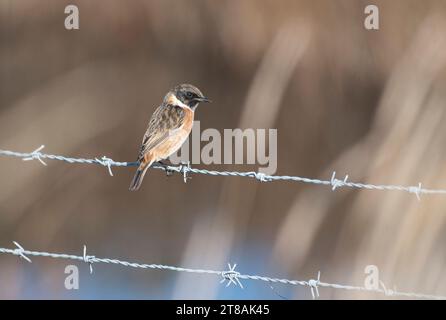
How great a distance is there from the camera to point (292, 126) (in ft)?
25.2

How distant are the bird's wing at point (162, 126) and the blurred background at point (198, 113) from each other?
132 centimetres

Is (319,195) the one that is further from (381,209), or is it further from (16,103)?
(16,103)

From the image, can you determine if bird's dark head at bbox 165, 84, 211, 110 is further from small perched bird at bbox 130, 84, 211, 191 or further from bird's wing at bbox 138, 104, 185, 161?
→ bird's wing at bbox 138, 104, 185, 161

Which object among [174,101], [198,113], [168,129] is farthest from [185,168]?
[198,113]

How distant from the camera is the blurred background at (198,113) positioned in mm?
6898

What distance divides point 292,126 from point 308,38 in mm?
875

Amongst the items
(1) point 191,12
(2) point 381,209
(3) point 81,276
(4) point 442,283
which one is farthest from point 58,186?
(4) point 442,283

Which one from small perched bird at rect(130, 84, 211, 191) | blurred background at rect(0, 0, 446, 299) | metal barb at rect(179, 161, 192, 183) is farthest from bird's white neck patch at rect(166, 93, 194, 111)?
blurred background at rect(0, 0, 446, 299)

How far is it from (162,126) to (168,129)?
0.05 metres

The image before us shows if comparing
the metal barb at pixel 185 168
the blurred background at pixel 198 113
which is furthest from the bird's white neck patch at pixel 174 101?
the blurred background at pixel 198 113

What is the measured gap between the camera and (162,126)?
5406 mm

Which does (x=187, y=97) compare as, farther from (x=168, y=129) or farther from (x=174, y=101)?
(x=168, y=129)

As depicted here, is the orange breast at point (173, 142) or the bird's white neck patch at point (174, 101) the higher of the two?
the bird's white neck patch at point (174, 101)

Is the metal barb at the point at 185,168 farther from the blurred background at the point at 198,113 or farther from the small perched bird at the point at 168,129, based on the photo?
the blurred background at the point at 198,113
